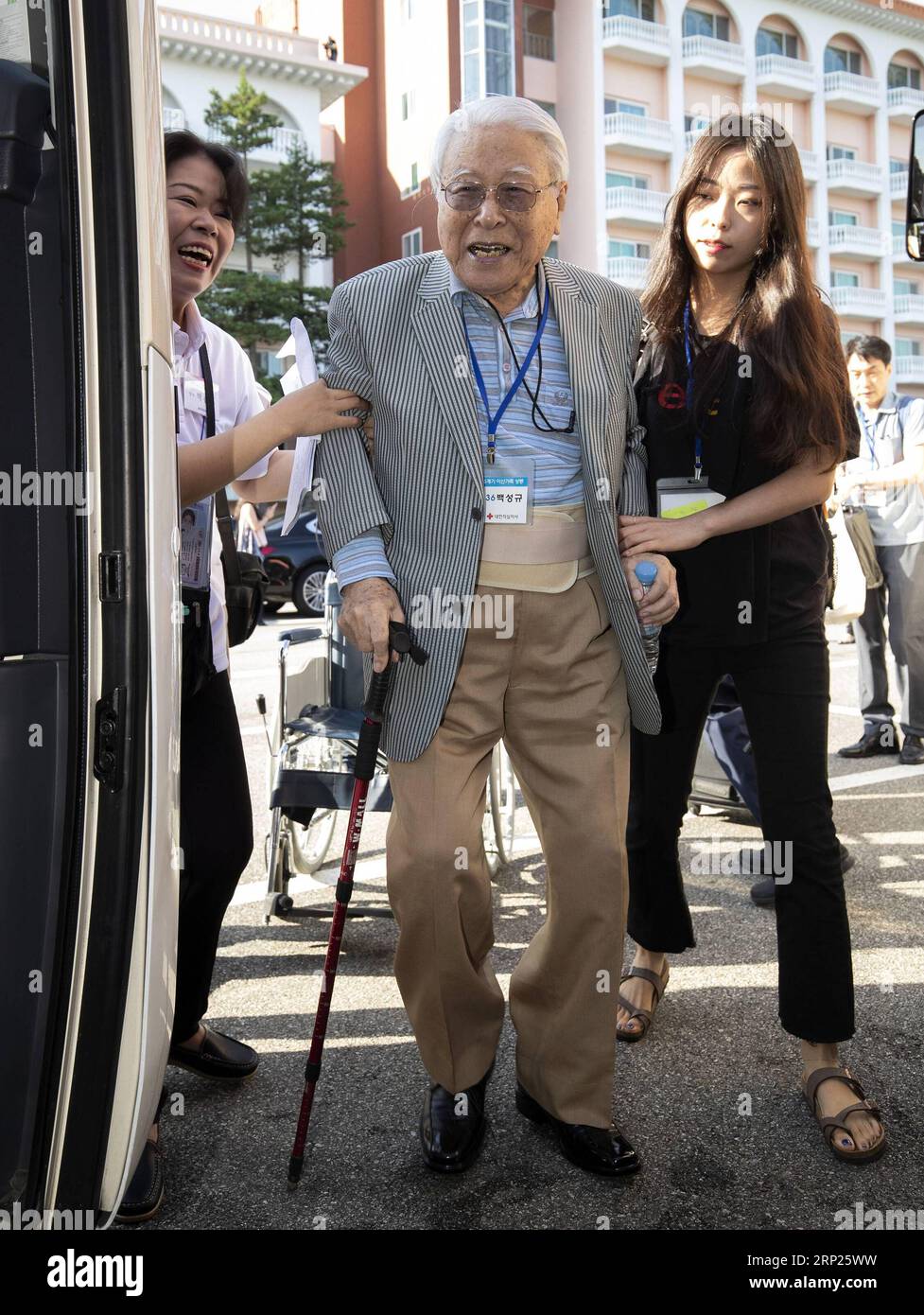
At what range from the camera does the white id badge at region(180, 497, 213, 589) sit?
8.70ft

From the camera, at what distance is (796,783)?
2.76 metres

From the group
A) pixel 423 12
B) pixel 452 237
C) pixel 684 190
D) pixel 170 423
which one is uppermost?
pixel 423 12

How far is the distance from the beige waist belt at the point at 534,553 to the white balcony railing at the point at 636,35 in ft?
128

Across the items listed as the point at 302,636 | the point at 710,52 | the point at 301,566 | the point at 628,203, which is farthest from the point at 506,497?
the point at 710,52

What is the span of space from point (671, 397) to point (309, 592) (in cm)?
1297

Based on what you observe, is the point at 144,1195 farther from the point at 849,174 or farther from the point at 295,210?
the point at 849,174

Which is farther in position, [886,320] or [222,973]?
[886,320]

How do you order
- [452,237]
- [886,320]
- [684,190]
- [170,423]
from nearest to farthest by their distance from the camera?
[170,423] → [452,237] → [684,190] → [886,320]

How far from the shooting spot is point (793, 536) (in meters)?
2.90

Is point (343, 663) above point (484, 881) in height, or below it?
above

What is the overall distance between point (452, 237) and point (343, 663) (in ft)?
7.29

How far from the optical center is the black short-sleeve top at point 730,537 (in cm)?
281

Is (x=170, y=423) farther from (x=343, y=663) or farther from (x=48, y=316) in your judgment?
(x=343, y=663)
